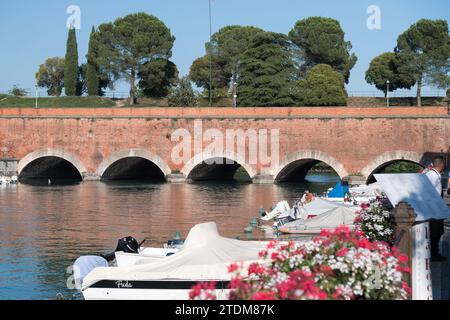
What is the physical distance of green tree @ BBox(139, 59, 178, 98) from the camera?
64625mm

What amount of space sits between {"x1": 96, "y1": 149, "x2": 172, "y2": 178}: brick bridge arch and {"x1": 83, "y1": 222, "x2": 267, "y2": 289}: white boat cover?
30.7 meters

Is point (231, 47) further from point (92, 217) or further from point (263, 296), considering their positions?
point (263, 296)

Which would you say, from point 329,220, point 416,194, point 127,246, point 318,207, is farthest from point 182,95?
point 416,194

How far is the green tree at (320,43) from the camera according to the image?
69562 mm

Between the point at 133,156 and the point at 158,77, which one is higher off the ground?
the point at 158,77

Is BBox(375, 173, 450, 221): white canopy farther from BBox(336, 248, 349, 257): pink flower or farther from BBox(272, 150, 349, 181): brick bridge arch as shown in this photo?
BBox(272, 150, 349, 181): brick bridge arch

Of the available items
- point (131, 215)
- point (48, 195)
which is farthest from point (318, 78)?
point (131, 215)

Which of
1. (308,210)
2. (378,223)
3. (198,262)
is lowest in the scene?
(198,262)

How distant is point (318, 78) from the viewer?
61.9 m

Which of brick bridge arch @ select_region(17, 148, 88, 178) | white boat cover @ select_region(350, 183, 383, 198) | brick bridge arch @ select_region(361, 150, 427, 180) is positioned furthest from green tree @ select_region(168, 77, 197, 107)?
white boat cover @ select_region(350, 183, 383, 198)

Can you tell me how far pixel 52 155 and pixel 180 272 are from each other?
34270mm

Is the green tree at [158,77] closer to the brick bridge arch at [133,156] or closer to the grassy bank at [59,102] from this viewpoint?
the grassy bank at [59,102]

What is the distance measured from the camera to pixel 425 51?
2504 inches
